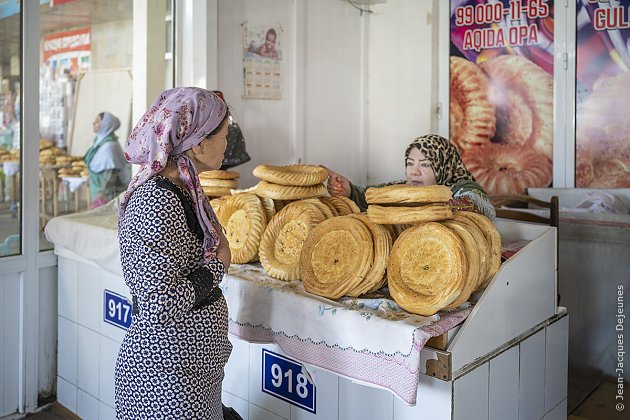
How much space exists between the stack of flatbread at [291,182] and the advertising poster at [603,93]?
8.22 feet

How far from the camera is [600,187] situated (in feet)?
13.7

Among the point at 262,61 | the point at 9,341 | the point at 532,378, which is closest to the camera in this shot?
the point at 532,378

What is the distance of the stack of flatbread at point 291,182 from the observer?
7.86 ft

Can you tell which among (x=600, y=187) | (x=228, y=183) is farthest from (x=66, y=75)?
(x=600, y=187)

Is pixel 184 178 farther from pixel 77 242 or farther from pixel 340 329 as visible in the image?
pixel 77 242

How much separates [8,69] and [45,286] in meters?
1.18

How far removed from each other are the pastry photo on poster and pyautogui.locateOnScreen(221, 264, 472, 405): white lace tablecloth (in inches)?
88.9

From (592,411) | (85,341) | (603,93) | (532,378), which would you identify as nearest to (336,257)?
(532,378)

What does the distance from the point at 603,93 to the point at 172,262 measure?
11.4ft

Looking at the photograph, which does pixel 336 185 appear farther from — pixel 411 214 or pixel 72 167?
pixel 72 167

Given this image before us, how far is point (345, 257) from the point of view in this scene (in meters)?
2.00

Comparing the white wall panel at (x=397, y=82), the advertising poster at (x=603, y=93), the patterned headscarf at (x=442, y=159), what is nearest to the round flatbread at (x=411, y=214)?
the patterned headscarf at (x=442, y=159)

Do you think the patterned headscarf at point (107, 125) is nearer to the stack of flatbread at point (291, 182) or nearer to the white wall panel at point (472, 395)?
the stack of flatbread at point (291, 182)

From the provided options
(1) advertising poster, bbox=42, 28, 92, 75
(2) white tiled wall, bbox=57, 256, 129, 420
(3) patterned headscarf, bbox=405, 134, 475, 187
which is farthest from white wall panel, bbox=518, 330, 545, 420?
(1) advertising poster, bbox=42, 28, 92, 75
